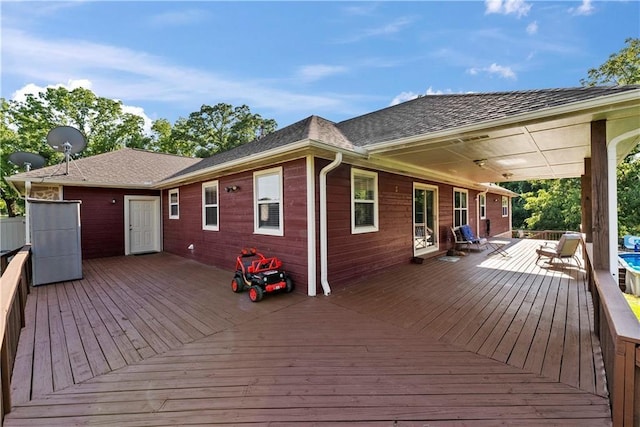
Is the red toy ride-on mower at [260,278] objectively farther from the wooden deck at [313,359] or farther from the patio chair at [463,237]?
the patio chair at [463,237]

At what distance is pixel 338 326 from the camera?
129 inches

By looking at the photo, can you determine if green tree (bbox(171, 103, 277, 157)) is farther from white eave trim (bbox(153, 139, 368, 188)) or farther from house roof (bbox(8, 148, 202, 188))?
white eave trim (bbox(153, 139, 368, 188))

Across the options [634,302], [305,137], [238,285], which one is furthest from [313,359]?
[634,302]

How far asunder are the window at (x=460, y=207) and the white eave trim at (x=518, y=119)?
612 cm

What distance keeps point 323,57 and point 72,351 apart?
920cm

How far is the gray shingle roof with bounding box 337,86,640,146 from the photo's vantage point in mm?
3131

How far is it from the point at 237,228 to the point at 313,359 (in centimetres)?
408

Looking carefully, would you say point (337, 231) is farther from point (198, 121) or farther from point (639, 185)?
point (198, 121)

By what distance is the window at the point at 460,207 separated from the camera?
9.56 metres

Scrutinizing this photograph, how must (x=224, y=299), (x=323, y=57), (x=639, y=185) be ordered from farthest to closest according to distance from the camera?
(x=639, y=185) → (x=323, y=57) → (x=224, y=299)

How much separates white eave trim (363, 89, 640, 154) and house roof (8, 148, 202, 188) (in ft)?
25.6

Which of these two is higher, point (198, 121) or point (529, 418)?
point (198, 121)

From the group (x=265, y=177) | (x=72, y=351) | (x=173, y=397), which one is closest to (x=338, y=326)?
(x=173, y=397)

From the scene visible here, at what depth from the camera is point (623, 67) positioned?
46.6 feet
